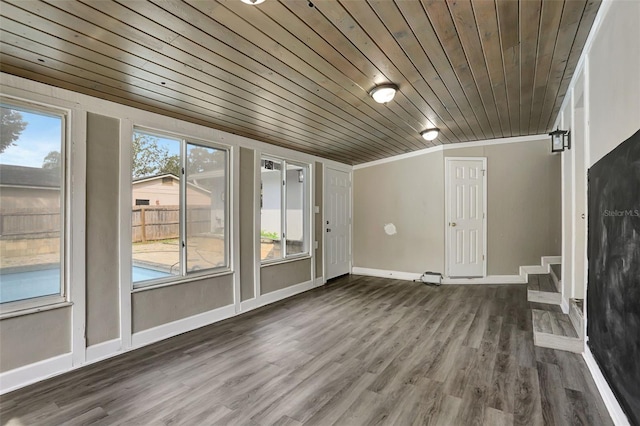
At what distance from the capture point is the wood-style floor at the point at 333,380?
1935 mm

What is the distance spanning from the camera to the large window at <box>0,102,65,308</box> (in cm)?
231

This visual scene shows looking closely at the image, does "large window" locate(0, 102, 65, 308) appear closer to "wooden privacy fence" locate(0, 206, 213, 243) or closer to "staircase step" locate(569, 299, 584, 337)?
"wooden privacy fence" locate(0, 206, 213, 243)

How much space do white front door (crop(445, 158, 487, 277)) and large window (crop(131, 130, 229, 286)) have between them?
382cm

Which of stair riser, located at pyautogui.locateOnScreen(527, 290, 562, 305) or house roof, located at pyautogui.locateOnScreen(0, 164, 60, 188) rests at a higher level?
house roof, located at pyautogui.locateOnScreen(0, 164, 60, 188)

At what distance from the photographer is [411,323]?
3.54 meters

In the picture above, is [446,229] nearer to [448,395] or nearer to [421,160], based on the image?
[421,160]

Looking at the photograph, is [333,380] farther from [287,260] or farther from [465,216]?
[465,216]

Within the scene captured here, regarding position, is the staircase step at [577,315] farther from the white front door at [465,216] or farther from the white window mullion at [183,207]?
the white window mullion at [183,207]

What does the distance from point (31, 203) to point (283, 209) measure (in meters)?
2.97

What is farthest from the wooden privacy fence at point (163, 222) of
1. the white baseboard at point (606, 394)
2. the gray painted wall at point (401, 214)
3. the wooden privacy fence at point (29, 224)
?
the white baseboard at point (606, 394)

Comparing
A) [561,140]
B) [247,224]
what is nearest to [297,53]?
[247,224]

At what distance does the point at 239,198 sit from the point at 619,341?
366cm

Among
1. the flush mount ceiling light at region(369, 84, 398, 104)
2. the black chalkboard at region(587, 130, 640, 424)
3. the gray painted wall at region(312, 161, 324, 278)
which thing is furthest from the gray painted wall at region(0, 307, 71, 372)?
the black chalkboard at region(587, 130, 640, 424)

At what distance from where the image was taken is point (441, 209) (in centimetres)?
545
